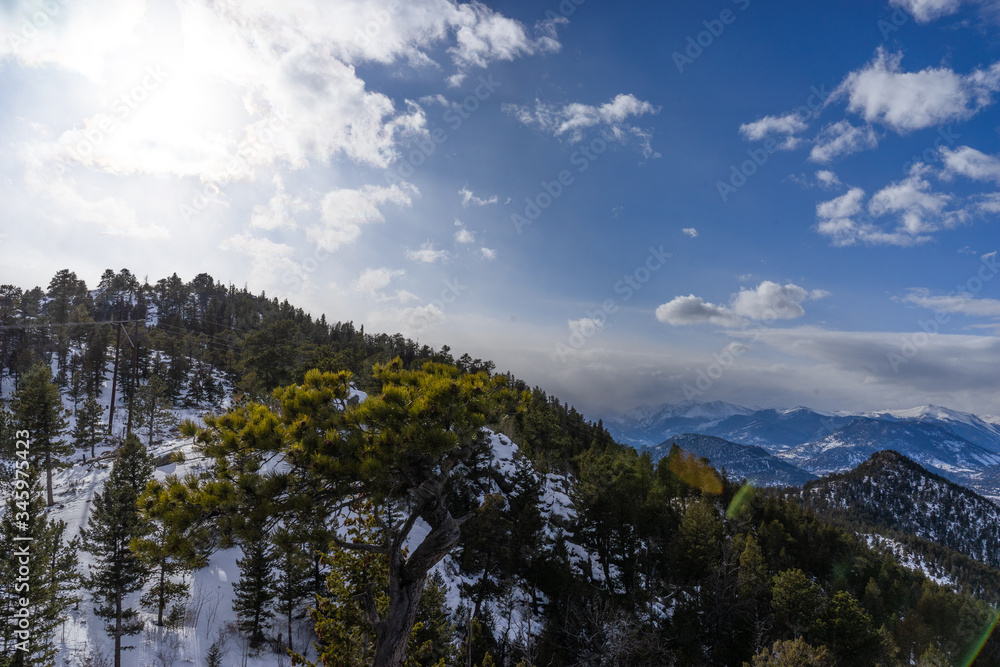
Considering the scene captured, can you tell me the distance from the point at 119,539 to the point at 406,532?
21.3 metres

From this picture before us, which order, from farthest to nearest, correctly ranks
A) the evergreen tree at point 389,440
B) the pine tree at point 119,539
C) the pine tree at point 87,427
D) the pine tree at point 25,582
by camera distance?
the pine tree at point 87,427
the pine tree at point 119,539
the pine tree at point 25,582
the evergreen tree at point 389,440

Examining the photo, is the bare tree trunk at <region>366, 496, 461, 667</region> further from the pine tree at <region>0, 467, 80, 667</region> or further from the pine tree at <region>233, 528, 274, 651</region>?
the pine tree at <region>233, 528, 274, 651</region>

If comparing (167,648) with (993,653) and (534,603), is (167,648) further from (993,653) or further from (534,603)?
(993,653)

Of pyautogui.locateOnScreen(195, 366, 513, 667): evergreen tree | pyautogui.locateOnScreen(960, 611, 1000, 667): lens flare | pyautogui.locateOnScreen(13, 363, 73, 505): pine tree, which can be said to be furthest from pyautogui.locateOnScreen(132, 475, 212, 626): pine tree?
pyautogui.locateOnScreen(960, 611, 1000, 667): lens flare

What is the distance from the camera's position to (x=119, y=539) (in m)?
18.9

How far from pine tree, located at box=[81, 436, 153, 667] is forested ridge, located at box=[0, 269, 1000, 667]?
133 millimetres

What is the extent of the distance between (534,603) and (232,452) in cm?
2948

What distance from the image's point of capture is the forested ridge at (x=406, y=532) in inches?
217

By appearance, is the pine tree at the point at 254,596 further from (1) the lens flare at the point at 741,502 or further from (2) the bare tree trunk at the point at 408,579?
(1) the lens flare at the point at 741,502

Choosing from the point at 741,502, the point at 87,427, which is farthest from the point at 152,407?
the point at 741,502

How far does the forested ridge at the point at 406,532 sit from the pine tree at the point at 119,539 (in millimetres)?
133

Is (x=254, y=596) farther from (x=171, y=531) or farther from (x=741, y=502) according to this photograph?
(x=741, y=502)

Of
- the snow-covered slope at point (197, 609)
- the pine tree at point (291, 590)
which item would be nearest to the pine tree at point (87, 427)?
the snow-covered slope at point (197, 609)

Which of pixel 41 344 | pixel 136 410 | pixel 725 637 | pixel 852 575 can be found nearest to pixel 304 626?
pixel 725 637
